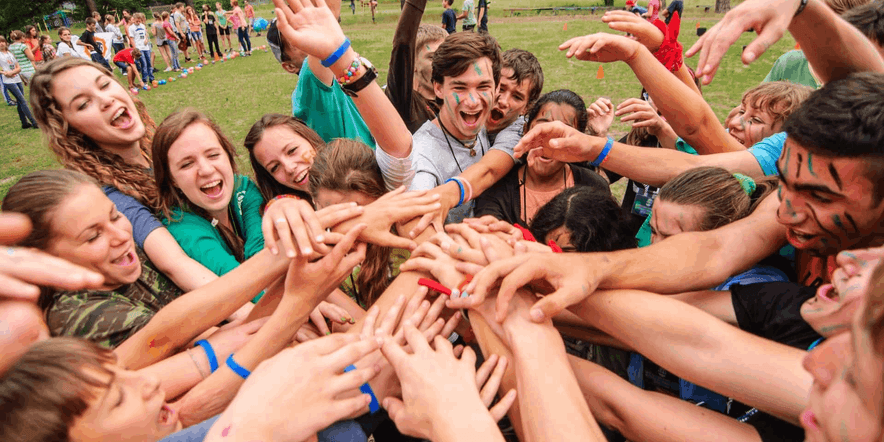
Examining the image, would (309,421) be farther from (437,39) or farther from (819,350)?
(437,39)

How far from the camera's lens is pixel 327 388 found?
4.42 feet

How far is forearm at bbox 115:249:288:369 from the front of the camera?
163 cm

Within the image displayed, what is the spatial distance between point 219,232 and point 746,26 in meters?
2.73

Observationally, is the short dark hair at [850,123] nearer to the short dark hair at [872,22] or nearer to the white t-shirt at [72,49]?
the short dark hair at [872,22]

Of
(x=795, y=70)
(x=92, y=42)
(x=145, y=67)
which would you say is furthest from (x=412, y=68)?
(x=92, y=42)

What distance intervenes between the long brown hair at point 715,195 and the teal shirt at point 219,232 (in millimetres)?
2148

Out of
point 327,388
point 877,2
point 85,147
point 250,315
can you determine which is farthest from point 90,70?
point 877,2

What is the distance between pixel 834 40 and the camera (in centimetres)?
191

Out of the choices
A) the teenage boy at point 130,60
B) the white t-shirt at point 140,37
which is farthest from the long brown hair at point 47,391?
the white t-shirt at point 140,37

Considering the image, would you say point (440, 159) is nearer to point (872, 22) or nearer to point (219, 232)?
point (219, 232)

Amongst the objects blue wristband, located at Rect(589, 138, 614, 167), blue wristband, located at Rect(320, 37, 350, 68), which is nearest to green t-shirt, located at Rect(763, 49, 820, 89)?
blue wristband, located at Rect(589, 138, 614, 167)

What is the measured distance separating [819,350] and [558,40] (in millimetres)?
16901

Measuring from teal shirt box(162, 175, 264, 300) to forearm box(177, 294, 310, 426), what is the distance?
736 millimetres

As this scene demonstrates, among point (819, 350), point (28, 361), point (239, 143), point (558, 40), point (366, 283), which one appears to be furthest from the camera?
point (558, 40)
